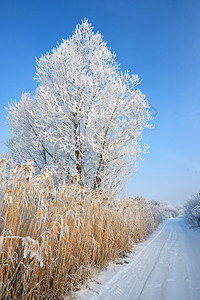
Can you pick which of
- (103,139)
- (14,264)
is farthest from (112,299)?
(103,139)

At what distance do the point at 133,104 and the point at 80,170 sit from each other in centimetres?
322

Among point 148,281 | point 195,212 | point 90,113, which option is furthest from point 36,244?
point 195,212

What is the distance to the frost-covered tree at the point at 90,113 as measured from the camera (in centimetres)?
688

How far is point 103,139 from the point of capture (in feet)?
22.0

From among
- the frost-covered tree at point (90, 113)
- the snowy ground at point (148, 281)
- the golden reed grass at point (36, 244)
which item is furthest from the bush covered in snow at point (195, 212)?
the golden reed grass at point (36, 244)

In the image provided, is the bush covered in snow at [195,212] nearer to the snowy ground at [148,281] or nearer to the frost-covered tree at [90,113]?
the frost-covered tree at [90,113]

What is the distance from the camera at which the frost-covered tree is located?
688 centimetres

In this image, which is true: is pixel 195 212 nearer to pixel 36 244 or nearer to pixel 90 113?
pixel 90 113

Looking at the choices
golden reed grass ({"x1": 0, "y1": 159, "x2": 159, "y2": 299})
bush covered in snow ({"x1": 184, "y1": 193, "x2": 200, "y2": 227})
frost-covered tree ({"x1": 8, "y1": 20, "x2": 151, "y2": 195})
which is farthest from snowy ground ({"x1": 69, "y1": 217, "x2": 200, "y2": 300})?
bush covered in snow ({"x1": 184, "y1": 193, "x2": 200, "y2": 227})

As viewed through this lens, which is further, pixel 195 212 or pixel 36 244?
pixel 195 212

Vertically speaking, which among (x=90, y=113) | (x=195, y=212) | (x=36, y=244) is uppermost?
(x=90, y=113)

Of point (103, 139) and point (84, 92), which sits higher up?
point (84, 92)

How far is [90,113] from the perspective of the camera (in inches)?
274

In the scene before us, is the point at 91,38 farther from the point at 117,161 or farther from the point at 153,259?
the point at 153,259
